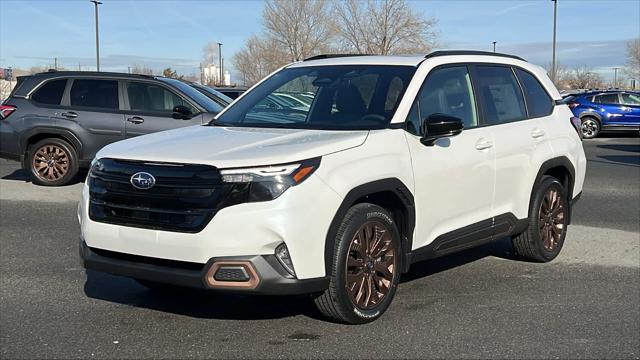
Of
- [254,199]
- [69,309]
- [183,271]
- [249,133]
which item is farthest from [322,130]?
[69,309]

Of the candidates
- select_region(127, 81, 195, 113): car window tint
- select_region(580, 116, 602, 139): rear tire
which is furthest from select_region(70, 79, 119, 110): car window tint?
select_region(580, 116, 602, 139): rear tire

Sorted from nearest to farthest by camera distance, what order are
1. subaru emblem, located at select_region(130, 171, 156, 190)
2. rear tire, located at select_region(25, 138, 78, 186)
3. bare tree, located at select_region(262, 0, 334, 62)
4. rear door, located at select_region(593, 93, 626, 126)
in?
subaru emblem, located at select_region(130, 171, 156, 190), rear tire, located at select_region(25, 138, 78, 186), rear door, located at select_region(593, 93, 626, 126), bare tree, located at select_region(262, 0, 334, 62)

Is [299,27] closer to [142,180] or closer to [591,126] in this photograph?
[591,126]

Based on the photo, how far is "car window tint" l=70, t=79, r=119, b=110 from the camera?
36.2 feet

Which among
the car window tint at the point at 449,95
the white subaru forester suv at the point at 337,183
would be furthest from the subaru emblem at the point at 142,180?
the car window tint at the point at 449,95

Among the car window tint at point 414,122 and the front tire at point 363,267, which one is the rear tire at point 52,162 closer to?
the car window tint at point 414,122

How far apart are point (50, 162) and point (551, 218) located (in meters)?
7.93

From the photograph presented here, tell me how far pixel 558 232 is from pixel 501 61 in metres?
1.74

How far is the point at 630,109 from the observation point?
2305 cm

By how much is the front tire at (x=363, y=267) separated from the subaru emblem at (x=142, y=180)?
1182 millimetres

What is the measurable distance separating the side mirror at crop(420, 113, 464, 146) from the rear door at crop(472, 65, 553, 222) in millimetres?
823

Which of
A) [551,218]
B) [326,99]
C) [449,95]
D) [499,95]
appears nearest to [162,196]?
[326,99]

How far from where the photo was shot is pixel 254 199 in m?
3.92

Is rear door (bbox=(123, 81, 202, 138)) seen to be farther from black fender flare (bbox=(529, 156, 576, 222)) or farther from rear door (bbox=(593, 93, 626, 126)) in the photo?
rear door (bbox=(593, 93, 626, 126))
